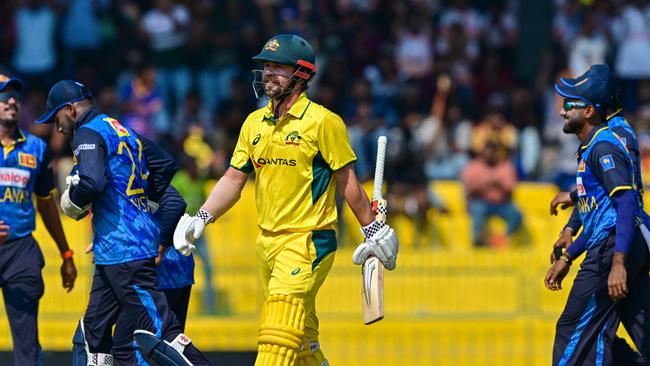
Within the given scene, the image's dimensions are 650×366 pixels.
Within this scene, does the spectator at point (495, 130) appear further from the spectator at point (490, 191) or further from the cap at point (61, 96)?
the cap at point (61, 96)

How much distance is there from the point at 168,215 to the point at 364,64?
10.1 meters

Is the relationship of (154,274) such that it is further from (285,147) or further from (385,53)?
(385,53)

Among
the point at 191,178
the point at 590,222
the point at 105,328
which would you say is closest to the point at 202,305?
the point at 191,178

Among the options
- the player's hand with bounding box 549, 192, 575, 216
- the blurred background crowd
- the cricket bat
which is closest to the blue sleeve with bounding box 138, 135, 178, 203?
the cricket bat

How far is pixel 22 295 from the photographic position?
9680 mm

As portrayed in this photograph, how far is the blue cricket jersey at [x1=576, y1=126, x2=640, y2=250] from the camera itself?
8.52 metres

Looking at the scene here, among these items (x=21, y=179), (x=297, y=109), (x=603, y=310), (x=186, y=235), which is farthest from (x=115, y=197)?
(x=603, y=310)

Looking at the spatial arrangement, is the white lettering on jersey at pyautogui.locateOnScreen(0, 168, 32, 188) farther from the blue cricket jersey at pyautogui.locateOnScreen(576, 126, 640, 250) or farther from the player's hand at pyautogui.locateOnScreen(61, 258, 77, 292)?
the blue cricket jersey at pyautogui.locateOnScreen(576, 126, 640, 250)

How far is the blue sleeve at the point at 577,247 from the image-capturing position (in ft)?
29.3

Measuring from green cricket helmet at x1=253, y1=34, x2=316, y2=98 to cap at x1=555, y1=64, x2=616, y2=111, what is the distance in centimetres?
167

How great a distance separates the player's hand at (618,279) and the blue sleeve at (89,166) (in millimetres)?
3282

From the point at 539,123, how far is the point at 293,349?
10886 millimetres

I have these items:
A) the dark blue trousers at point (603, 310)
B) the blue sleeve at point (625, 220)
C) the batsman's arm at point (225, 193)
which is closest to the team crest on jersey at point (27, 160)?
the batsman's arm at point (225, 193)

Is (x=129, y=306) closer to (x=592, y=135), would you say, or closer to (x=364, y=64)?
(x=592, y=135)
